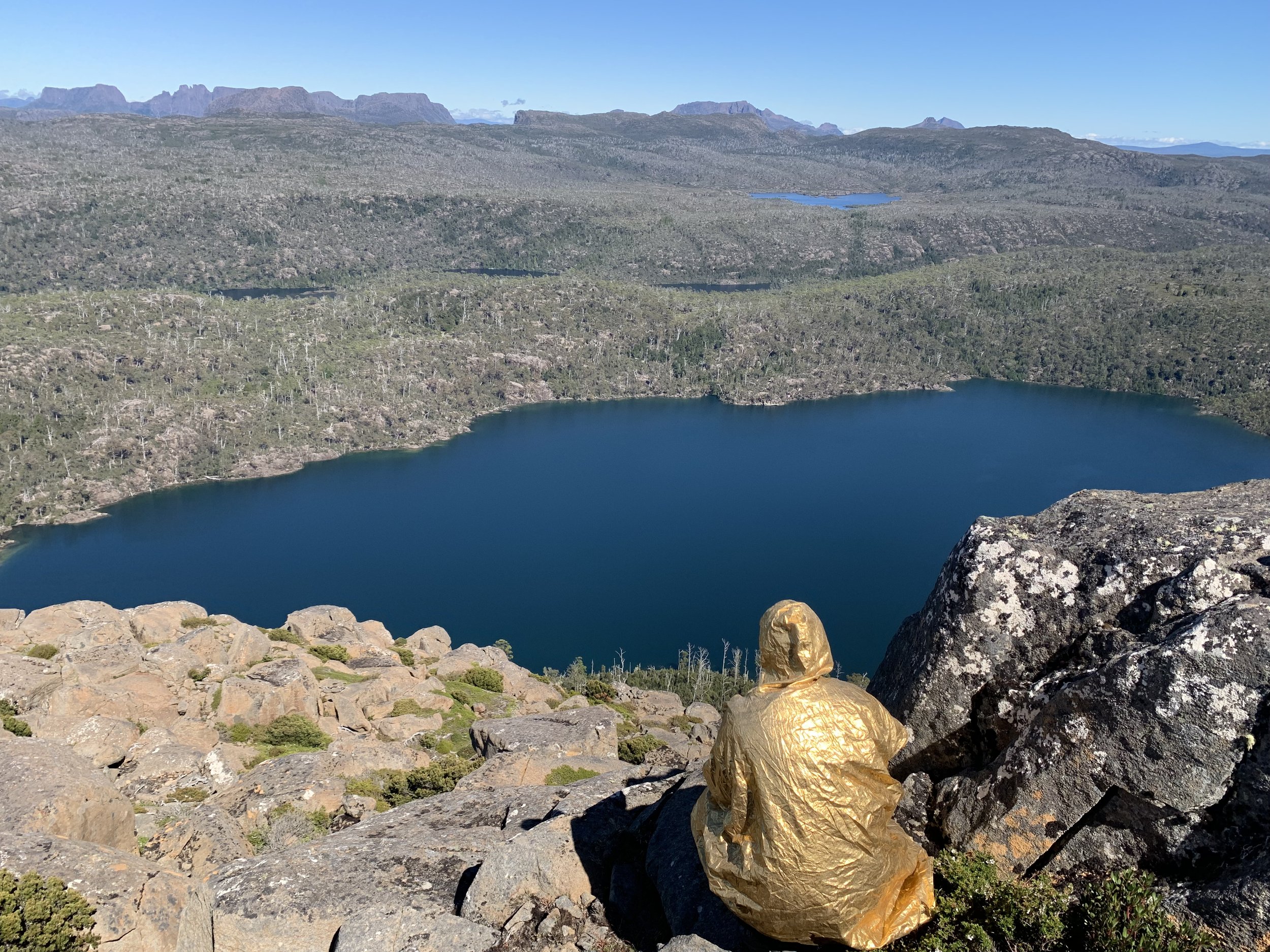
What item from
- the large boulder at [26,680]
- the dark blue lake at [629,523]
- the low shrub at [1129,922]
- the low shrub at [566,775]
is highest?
the low shrub at [1129,922]

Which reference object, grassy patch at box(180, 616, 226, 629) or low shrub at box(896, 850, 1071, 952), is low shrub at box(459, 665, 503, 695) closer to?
grassy patch at box(180, 616, 226, 629)

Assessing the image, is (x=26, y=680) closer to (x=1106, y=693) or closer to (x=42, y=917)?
(x=42, y=917)

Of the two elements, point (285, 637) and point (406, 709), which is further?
point (285, 637)

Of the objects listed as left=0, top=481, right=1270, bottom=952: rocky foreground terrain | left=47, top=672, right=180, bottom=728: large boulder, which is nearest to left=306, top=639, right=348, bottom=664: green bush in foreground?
left=47, top=672, right=180, bottom=728: large boulder

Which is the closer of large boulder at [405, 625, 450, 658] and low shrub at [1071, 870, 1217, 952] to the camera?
low shrub at [1071, 870, 1217, 952]

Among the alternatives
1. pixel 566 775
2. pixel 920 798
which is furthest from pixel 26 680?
pixel 920 798

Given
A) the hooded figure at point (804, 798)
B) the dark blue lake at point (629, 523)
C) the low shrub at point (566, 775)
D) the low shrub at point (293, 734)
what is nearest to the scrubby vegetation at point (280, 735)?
the low shrub at point (293, 734)

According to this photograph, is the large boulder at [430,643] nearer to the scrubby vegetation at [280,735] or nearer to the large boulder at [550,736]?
the scrubby vegetation at [280,735]
